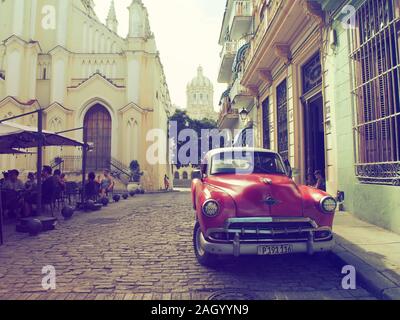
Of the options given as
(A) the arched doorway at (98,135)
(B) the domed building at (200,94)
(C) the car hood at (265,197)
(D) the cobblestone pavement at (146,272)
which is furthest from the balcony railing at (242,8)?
(B) the domed building at (200,94)

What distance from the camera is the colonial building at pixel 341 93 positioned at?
596 centimetres

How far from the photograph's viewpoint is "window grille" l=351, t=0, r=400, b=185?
5789mm

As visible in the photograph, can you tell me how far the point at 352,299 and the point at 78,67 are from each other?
84.1 feet

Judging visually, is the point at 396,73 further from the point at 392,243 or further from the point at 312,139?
the point at 312,139

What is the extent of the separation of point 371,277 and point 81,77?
82.8 feet

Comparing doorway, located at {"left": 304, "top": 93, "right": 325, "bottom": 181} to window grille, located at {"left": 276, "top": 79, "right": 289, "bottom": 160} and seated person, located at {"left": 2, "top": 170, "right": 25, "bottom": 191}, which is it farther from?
seated person, located at {"left": 2, "top": 170, "right": 25, "bottom": 191}

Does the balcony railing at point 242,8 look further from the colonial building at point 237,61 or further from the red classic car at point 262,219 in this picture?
the red classic car at point 262,219

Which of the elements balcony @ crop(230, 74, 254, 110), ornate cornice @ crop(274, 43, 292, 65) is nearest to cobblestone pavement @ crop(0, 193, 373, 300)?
ornate cornice @ crop(274, 43, 292, 65)

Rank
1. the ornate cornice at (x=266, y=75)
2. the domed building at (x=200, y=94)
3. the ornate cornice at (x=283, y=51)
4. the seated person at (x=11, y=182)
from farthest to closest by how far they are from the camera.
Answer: the domed building at (x=200, y=94), the ornate cornice at (x=266, y=75), the ornate cornice at (x=283, y=51), the seated person at (x=11, y=182)

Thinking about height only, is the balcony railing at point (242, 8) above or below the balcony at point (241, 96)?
above

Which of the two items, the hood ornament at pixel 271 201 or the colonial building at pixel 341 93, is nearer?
the hood ornament at pixel 271 201

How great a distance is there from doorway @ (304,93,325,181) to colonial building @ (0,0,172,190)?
50.0 feet

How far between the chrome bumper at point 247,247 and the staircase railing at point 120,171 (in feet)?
61.3

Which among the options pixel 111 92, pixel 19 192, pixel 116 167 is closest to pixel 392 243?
pixel 19 192
